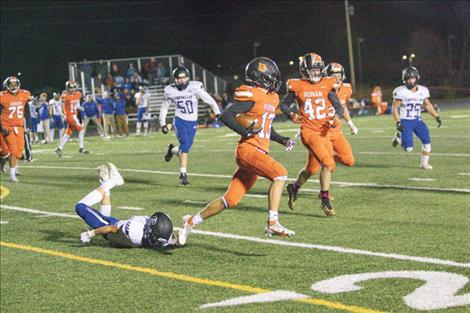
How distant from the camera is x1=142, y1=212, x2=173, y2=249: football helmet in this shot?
865cm

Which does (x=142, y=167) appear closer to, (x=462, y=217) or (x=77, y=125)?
(x=77, y=125)

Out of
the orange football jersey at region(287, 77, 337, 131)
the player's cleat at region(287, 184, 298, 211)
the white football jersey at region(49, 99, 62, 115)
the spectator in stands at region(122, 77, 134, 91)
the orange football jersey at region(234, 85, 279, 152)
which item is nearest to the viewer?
the orange football jersey at region(234, 85, 279, 152)

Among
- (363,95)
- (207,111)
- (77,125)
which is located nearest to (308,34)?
(363,95)

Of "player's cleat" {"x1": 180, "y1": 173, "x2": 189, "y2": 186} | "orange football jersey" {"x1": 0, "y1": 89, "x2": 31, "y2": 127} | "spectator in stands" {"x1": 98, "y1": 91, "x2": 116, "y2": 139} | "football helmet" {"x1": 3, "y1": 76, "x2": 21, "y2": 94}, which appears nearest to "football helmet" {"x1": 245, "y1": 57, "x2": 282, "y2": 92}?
"player's cleat" {"x1": 180, "y1": 173, "x2": 189, "y2": 186}

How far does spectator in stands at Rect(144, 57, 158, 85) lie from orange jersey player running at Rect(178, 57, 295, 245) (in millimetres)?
33706

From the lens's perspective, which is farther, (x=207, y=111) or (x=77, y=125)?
(x=207, y=111)

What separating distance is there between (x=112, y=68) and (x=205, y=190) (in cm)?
2773

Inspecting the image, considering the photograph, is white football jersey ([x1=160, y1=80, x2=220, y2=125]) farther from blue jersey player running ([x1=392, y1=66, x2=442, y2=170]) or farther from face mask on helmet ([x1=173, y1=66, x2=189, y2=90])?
blue jersey player running ([x1=392, y1=66, x2=442, y2=170])

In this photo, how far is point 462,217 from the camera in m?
9.75

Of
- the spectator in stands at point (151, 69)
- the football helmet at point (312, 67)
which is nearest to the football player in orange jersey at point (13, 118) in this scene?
the football helmet at point (312, 67)

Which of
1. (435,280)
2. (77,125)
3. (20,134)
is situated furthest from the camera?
(77,125)

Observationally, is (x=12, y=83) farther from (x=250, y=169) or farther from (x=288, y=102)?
(x=250, y=169)

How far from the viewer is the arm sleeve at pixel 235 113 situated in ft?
26.4

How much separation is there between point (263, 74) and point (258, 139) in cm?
61
